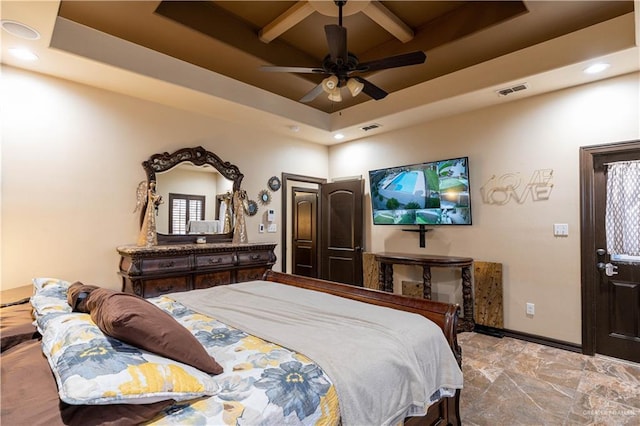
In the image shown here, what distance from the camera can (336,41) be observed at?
8.11 feet

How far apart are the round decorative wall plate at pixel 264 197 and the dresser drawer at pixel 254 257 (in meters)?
0.84

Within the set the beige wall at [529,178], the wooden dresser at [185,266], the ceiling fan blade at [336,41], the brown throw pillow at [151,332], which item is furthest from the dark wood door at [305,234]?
the brown throw pillow at [151,332]

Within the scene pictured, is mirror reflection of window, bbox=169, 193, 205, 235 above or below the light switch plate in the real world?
above

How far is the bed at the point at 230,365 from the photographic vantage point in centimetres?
92

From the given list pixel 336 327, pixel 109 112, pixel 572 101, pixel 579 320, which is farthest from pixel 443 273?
pixel 109 112

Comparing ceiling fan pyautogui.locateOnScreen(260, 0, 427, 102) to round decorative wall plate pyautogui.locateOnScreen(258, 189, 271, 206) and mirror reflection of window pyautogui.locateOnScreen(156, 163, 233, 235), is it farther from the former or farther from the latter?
round decorative wall plate pyautogui.locateOnScreen(258, 189, 271, 206)

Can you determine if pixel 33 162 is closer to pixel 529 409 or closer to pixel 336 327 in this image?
pixel 336 327

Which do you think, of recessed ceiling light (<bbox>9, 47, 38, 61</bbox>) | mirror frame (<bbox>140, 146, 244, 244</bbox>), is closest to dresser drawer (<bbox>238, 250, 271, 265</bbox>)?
mirror frame (<bbox>140, 146, 244, 244</bbox>)

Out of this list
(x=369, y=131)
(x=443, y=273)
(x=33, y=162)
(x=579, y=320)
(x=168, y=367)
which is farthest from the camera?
(x=369, y=131)

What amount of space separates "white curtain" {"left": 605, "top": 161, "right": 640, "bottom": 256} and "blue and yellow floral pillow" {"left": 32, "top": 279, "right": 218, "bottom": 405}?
151 inches

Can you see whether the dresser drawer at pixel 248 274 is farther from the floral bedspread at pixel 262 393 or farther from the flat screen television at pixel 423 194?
the floral bedspread at pixel 262 393

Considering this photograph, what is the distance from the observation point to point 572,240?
3322 mm

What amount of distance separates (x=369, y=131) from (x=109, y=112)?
341 cm

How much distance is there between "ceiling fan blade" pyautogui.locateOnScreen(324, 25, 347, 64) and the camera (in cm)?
237
